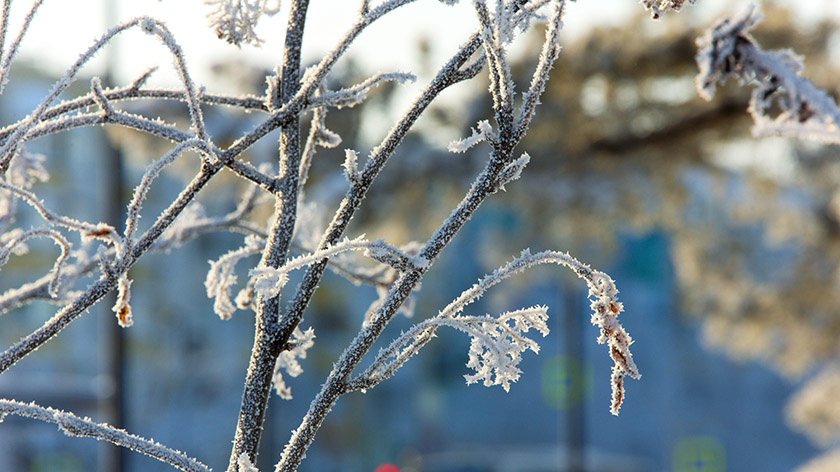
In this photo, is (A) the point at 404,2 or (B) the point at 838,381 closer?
(A) the point at 404,2

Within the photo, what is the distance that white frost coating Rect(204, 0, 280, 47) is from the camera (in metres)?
Answer: 0.72

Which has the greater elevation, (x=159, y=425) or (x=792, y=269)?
(x=159, y=425)

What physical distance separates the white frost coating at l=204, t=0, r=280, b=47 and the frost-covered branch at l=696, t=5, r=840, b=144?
1.40 feet

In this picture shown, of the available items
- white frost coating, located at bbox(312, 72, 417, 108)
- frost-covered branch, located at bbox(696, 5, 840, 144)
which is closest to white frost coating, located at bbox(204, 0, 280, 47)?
white frost coating, located at bbox(312, 72, 417, 108)

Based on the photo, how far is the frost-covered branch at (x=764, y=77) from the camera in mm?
459

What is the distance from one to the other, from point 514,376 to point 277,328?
0.22 m

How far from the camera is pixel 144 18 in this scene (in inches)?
25.2

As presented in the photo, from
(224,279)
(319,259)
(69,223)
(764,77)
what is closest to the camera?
(764,77)

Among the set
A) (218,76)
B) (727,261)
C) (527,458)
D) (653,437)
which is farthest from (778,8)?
(653,437)

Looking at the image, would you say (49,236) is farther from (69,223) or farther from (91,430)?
(91,430)

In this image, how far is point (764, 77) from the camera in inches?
19.0

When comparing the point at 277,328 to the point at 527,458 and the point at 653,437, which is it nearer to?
the point at 527,458

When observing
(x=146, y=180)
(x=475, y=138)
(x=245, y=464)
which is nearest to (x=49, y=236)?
(x=146, y=180)

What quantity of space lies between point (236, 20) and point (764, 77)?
48 centimetres
